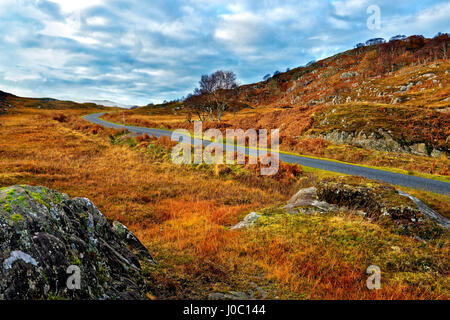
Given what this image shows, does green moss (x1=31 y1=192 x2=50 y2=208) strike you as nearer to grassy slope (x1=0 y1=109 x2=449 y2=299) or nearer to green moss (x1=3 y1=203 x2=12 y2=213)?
green moss (x1=3 y1=203 x2=12 y2=213)

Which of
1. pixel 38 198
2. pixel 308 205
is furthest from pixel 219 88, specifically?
pixel 38 198

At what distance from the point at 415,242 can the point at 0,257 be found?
8.42m

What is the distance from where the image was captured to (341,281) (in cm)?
432

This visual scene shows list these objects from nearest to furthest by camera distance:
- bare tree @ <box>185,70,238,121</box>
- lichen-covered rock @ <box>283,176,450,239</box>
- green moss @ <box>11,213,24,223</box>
Answer: green moss @ <box>11,213,24,223</box>
lichen-covered rock @ <box>283,176,450,239</box>
bare tree @ <box>185,70,238,121</box>

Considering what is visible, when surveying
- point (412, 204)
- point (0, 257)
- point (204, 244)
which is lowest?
point (204, 244)

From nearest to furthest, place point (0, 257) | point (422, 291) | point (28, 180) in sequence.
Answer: point (0, 257) < point (422, 291) < point (28, 180)

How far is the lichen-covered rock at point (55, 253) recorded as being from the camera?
8.18ft

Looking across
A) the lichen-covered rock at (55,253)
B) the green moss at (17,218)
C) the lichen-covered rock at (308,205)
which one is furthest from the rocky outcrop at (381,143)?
the green moss at (17,218)

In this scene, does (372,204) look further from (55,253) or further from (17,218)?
(17,218)

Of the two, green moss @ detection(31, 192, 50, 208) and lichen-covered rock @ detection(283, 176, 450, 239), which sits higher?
green moss @ detection(31, 192, 50, 208)

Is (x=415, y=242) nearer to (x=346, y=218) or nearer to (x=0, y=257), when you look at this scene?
(x=346, y=218)

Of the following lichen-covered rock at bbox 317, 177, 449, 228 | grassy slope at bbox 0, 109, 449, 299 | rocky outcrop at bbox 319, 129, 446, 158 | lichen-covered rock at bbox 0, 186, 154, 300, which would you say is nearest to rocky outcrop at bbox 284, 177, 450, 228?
lichen-covered rock at bbox 317, 177, 449, 228

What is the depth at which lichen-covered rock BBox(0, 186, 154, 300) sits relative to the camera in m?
2.49
